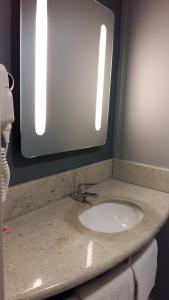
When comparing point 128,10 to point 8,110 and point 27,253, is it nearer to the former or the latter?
point 8,110

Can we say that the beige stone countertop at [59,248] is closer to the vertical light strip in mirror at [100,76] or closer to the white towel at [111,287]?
the white towel at [111,287]

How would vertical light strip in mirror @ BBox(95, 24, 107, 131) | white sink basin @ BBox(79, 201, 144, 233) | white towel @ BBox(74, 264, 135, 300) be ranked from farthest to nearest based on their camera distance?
vertical light strip in mirror @ BBox(95, 24, 107, 131) → white sink basin @ BBox(79, 201, 144, 233) → white towel @ BBox(74, 264, 135, 300)

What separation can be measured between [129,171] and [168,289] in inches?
29.5

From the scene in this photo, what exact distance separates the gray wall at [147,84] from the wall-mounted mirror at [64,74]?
0.54 ft

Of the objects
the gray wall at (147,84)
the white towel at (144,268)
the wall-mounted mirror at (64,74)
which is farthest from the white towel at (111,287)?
the gray wall at (147,84)

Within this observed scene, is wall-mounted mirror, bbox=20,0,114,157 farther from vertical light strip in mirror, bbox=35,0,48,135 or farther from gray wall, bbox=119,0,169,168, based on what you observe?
gray wall, bbox=119,0,169,168

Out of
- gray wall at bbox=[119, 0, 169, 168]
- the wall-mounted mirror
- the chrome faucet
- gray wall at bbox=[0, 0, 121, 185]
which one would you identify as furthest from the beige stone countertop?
gray wall at bbox=[119, 0, 169, 168]

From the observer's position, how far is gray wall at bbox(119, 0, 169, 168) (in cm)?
135

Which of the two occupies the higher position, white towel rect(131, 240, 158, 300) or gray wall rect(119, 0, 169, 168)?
gray wall rect(119, 0, 169, 168)

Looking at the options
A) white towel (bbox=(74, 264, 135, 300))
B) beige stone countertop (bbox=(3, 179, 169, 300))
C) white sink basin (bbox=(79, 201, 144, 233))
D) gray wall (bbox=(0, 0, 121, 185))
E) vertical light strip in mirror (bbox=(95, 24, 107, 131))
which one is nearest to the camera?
beige stone countertop (bbox=(3, 179, 169, 300))

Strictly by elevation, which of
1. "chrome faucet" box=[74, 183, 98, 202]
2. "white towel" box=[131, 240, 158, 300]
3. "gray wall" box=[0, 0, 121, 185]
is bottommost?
"white towel" box=[131, 240, 158, 300]

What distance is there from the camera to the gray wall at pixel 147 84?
1.35 m

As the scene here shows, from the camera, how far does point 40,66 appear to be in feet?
3.27

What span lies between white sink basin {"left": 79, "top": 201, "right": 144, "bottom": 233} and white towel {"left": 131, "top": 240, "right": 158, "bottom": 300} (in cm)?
15
